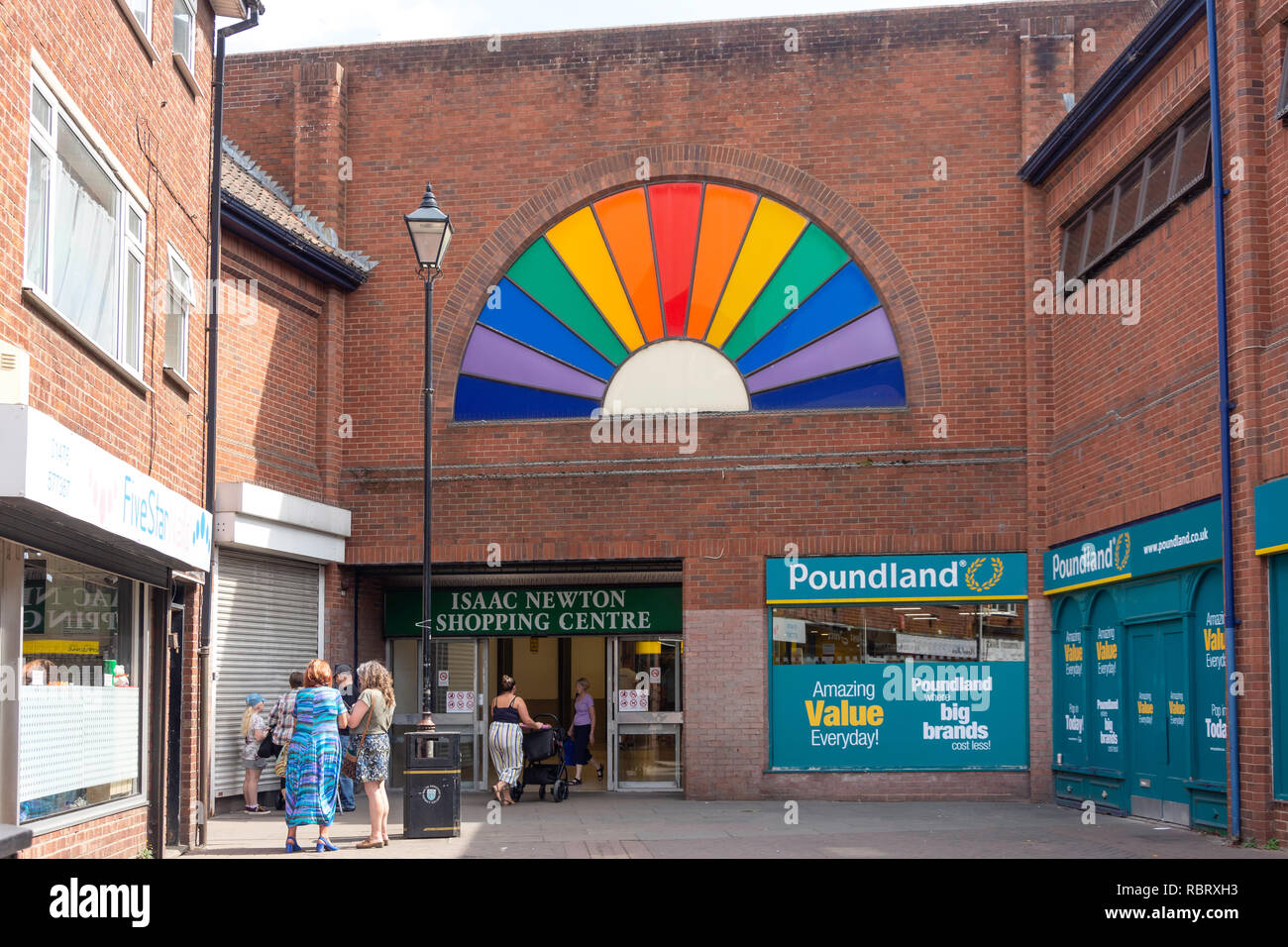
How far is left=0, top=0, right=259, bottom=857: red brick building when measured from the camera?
9031 millimetres

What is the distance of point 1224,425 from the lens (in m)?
12.8

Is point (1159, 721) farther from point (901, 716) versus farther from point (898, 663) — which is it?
point (898, 663)

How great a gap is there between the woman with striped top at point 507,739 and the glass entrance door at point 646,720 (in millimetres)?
1994

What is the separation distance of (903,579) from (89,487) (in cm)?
1173

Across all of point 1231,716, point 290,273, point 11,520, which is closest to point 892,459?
point 1231,716

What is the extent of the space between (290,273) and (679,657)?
23.9ft

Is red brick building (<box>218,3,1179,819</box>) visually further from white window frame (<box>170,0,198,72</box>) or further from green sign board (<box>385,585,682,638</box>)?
white window frame (<box>170,0,198,72</box>)

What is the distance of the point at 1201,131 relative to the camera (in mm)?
14109

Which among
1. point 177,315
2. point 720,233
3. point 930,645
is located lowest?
point 930,645

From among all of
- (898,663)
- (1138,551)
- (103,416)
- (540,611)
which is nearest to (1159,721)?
(1138,551)

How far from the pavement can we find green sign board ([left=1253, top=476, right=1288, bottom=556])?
96.9 inches

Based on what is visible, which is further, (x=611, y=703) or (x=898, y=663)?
(x=611, y=703)

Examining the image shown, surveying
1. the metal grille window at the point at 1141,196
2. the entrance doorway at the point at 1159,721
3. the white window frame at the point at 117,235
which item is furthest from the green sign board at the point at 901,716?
the white window frame at the point at 117,235

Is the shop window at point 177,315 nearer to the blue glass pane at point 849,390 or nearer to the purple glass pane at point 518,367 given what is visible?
the purple glass pane at point 518,367
